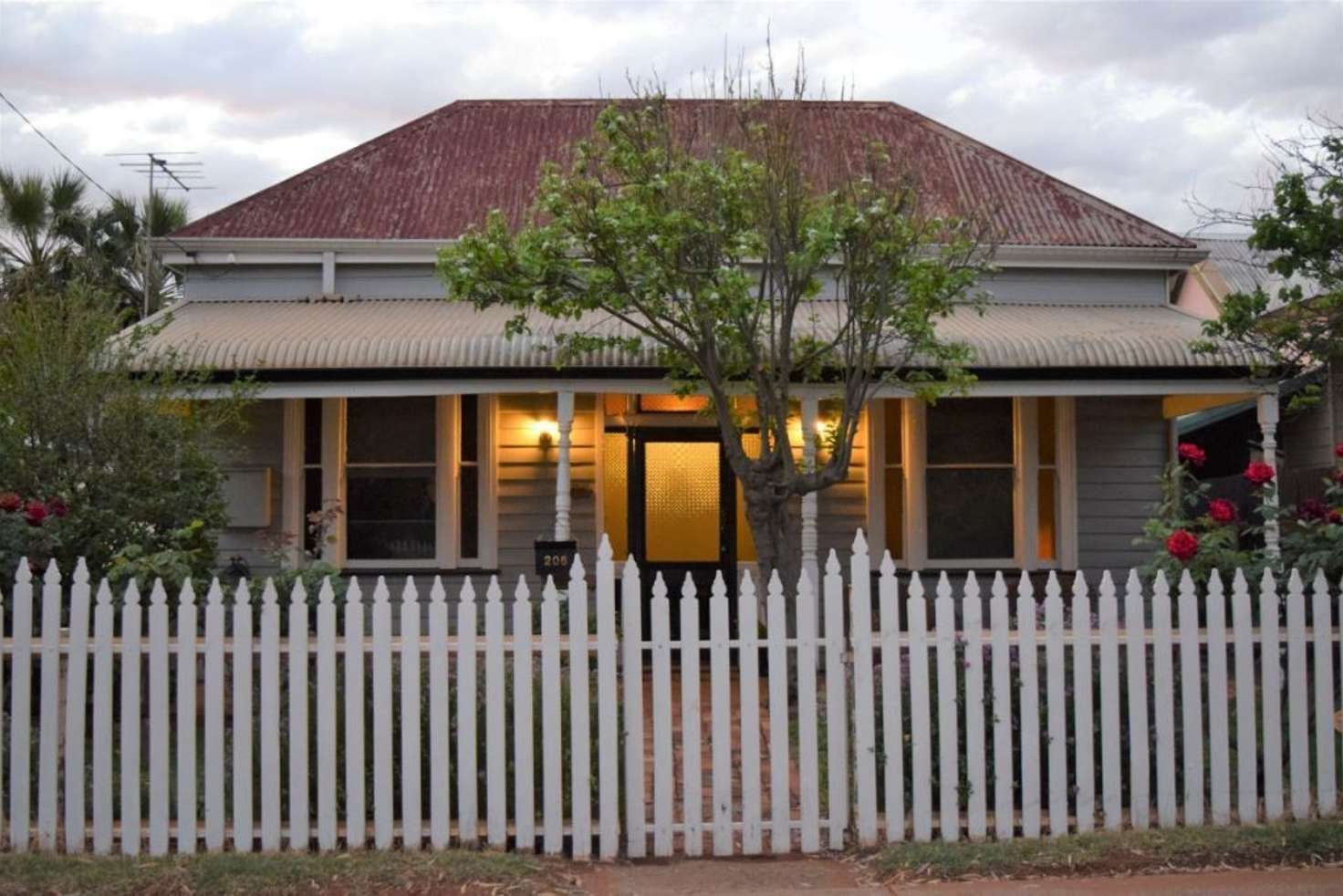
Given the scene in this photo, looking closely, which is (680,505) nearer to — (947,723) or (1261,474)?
(1261,474)

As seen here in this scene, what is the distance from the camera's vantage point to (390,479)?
42.6ft

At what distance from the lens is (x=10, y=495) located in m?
7.47

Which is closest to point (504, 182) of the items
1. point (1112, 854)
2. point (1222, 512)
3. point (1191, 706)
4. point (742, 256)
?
point (742, 256)

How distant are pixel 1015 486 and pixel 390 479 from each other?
244 inches

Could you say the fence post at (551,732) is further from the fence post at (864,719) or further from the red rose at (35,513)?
the red rose at (35,513)

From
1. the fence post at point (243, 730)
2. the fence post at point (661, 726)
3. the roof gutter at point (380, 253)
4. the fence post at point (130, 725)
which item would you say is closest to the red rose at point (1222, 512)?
the fence post at point (661, 726)

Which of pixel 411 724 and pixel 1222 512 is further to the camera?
pixel 1222 512

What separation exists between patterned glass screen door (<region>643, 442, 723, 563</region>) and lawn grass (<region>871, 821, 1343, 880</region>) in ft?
23.0

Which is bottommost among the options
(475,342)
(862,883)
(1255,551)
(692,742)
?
(862,883)

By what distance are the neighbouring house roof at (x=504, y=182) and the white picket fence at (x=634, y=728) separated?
7.05 metres

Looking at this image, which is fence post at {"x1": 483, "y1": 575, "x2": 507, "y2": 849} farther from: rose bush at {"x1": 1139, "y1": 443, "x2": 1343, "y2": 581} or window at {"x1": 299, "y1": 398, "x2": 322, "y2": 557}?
window at {"x1": 299, "y1": 398, "x2": 322, "y2": 557}

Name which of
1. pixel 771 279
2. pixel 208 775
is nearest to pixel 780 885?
pixel 208 775

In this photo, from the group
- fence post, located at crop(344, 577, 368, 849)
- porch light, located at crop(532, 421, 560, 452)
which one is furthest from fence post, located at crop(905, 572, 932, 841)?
porch light, located at crop(532, 421, 560, 452)

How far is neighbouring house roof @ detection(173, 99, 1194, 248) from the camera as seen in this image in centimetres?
1360
